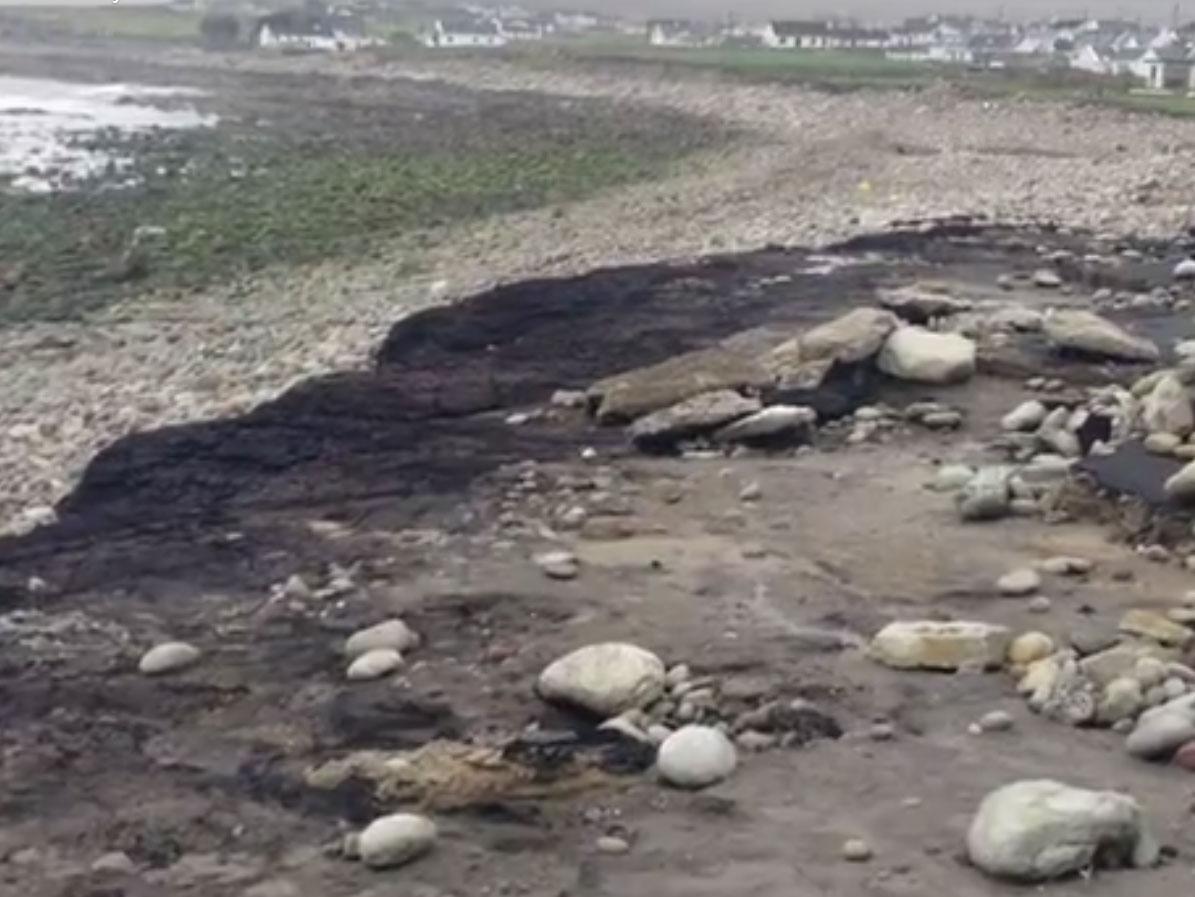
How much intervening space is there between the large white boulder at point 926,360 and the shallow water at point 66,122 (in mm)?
22662

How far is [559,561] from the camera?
34.6ft

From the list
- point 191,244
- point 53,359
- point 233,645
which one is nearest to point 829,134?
point 191,244

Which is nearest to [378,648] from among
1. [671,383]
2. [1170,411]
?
[671,383]

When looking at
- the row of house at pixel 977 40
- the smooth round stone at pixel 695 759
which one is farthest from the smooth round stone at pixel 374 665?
the row of house at pixel 977 40

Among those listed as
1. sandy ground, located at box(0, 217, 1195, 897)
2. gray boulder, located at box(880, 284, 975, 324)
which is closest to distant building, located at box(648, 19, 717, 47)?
gray boulder, located at box(880, 284, 975, 324)

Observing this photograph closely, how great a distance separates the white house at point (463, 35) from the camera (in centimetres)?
13232

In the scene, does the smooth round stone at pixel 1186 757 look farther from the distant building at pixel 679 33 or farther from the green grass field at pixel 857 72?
the distant building at pixel 679 33

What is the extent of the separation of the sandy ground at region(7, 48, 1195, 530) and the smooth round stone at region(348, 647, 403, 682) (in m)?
4.15

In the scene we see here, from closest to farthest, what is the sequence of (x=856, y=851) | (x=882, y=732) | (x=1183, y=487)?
1. (x=856, y=851)
2. (x=882, y=732)
3. (x=1183, y=487)

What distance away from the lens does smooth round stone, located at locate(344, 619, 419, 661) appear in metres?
9.27

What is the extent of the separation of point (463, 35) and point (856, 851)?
14008 centimetres

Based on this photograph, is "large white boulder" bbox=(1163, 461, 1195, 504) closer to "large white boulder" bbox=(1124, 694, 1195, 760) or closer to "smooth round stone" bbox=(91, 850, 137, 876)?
"large white boulder" bbox=(1124, 694, 1195, 760)

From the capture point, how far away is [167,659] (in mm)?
9242

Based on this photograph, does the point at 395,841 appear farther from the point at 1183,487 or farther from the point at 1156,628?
the point at 1183,487
